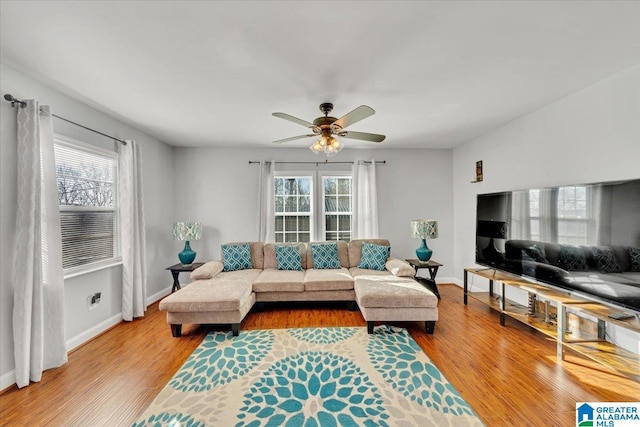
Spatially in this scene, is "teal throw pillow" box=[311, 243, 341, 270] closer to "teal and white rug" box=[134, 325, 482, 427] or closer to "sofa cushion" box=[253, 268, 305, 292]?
"sofa cushion" box=[253, 268, 305, 292]

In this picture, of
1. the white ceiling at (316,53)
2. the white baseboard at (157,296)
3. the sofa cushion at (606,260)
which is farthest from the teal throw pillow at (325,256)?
the sofa cushion at (606,260)

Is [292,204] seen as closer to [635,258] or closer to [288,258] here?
[288,258]

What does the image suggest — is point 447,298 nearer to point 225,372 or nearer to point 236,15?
point 225,372

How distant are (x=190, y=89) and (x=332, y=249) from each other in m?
2.93

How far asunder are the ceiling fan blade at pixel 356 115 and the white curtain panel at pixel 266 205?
2.45 m

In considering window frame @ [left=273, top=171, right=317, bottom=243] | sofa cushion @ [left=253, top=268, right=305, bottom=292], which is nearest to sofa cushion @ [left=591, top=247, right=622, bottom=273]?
sofa cushion @ [left=253, top=268, right=305, bottom=292]

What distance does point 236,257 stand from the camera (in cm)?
421

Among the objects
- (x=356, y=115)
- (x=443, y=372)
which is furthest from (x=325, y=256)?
(x=356, y=115)

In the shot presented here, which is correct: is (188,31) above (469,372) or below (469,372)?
above

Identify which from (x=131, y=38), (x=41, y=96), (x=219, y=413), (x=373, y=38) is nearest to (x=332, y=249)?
(x=219, y=413)

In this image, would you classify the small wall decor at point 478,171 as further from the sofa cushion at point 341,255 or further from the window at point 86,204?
the window at point 86,204

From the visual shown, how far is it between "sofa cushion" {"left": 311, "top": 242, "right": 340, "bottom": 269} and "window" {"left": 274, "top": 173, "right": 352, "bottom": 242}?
0.66m

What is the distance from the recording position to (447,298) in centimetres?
420

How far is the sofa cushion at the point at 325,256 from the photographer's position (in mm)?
4238
